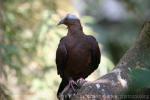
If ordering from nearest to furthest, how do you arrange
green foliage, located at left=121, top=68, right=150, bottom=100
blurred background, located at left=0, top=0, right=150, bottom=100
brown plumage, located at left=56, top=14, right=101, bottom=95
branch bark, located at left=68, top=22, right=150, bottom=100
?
1. green foliage, located at left=121, top=68, right=150, bottom=100
2. branch bark, located at left=68, top=22, right=150, bottom=100
3. brown plumage, located at left=56, top=14, right=101, bottom=95
4. blurred background, located at left=0, top=0, right=150, bottom=100

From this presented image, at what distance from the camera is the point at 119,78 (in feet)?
12.0

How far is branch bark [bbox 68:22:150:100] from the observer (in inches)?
135

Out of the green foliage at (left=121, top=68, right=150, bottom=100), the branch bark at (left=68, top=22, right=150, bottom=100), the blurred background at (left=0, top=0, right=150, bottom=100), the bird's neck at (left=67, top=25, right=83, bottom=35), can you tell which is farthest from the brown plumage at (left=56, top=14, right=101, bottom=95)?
the green foliage at (left=121, top=68, right=150, bottom=100)

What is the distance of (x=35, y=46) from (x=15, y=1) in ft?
3.64

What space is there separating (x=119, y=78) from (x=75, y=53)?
0.92m

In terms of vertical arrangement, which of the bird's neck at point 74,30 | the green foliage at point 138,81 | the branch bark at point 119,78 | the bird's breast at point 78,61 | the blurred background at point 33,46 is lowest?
the green foliage at point 138,81

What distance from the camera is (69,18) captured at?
15.3 ft

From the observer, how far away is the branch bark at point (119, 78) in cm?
344

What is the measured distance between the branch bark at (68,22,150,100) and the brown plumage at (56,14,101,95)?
1.72ft

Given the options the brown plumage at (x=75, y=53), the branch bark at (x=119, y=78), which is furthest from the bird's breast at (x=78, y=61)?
the branch bark at (x=119, y=78)

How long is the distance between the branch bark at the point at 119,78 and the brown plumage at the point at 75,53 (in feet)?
1.72

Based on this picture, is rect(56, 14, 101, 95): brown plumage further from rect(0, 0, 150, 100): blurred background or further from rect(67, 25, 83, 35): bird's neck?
rect(0, 0, 150, 100): blurred background

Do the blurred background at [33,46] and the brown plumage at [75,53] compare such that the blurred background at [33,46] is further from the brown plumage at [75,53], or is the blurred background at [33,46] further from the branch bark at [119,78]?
the branch bark at [119,78]

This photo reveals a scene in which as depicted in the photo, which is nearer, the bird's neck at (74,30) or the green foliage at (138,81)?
the green foliage at (138,81)
